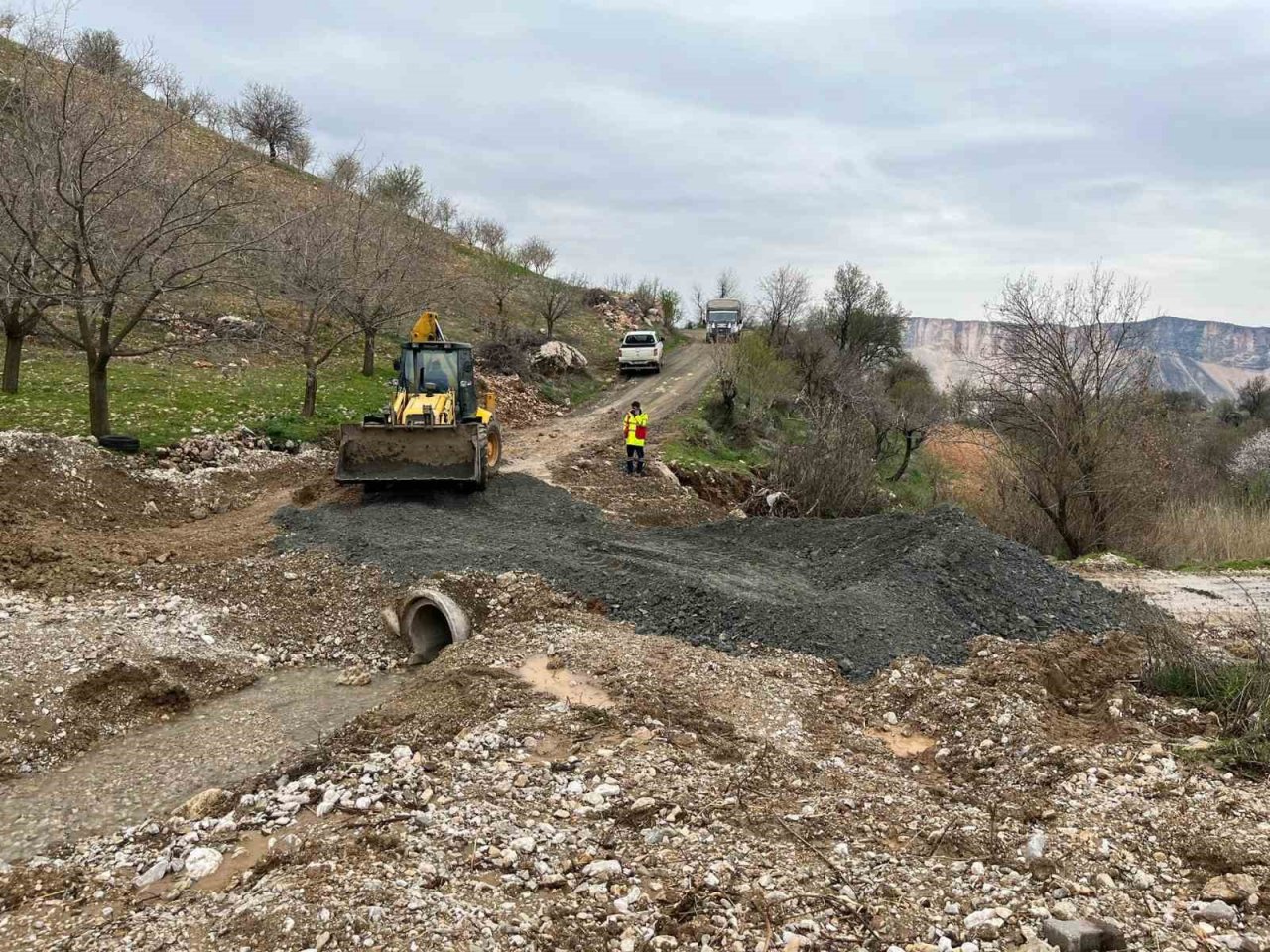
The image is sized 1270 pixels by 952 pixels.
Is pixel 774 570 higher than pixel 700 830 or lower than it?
higher

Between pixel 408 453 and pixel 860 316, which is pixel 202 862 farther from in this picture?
pixel 860 316

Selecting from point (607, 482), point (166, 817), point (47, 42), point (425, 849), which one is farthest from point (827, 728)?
point (47, 42)

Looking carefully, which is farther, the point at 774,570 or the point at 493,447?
the point at 493,447

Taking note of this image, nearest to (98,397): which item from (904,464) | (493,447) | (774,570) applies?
(493,447)

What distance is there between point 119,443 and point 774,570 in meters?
11.0

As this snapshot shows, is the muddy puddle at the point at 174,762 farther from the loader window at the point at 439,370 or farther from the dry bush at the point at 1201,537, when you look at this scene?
the dry bush at the point at 1201,537

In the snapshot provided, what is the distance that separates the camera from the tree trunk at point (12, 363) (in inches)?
630

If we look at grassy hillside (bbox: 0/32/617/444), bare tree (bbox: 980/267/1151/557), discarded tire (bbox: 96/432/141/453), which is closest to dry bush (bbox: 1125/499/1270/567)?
bare tree (bbox: 980/267/1151/557)

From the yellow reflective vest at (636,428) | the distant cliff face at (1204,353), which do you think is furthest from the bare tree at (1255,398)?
the yellow reflective vest at (636,428)

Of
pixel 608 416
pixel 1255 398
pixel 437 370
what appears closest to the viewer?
pixel 437 370

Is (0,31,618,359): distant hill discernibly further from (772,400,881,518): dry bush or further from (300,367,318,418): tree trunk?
(772,400,881,518): dry bush

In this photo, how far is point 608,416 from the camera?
2519 cm

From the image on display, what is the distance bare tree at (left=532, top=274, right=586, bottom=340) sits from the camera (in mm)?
34234

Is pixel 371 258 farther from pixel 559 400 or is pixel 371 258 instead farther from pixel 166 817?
pixel 166 817
